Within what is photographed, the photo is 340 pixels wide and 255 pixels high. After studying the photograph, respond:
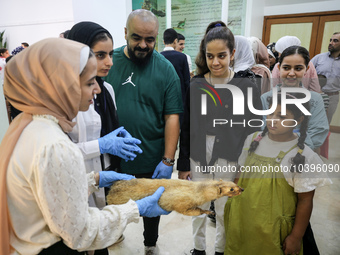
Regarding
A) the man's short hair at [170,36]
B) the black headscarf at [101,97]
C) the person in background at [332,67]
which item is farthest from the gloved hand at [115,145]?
the person in background at [332,67]

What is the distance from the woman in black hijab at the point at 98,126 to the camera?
1277mm

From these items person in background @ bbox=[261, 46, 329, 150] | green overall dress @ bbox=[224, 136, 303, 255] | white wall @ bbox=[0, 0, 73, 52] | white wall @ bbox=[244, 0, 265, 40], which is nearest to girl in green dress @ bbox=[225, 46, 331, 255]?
green overall dress @ bbox=[224, 136, 303, 255]

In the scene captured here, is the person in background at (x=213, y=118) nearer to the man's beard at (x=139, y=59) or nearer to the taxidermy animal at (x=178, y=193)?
the man's beard at (x=139, y=59)

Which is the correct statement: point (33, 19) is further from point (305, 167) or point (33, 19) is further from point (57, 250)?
point (305, 167)

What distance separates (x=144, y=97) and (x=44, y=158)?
1034 mm

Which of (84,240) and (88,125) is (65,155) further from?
(88,125)

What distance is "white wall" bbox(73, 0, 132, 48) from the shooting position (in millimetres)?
3541

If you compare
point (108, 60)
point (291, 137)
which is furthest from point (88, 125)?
point (291, 137)

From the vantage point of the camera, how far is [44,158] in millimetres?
708

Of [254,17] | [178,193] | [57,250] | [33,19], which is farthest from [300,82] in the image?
[33,19]

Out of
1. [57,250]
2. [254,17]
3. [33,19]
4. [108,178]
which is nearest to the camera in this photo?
[57,250]

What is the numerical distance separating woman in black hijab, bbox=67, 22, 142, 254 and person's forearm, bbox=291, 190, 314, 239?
96cm

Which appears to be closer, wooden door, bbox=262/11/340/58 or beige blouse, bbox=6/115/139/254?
beige blouse, bbox=6/115/139/254

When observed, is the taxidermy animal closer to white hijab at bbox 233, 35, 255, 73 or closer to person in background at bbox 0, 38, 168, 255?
person in background at bbox 0, 38, 168, 255
